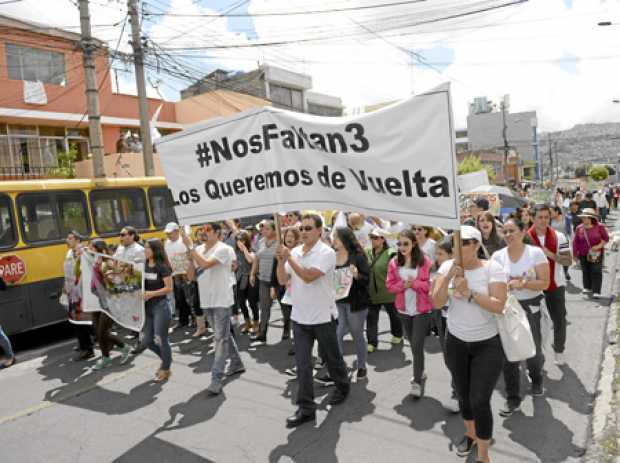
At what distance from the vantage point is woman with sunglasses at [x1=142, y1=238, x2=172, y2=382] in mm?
5723

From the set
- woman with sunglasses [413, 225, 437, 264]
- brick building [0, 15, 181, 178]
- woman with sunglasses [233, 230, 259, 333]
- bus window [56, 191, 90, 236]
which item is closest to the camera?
woman with sunglasses [413, 225, 437, 264]

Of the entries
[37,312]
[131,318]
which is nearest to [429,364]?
[131,318]

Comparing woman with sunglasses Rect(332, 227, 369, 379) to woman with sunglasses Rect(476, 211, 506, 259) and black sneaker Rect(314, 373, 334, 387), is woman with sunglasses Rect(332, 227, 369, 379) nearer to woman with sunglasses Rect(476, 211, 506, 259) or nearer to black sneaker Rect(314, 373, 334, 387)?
black sneaker Rect(314, 373, 334, 387)

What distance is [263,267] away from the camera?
7055mm

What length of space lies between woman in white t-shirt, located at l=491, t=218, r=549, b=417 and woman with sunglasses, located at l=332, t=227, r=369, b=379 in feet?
4.85

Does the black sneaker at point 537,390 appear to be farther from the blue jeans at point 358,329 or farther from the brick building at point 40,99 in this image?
the brick building at point 40,99

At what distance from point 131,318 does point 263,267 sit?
1936 millimetres

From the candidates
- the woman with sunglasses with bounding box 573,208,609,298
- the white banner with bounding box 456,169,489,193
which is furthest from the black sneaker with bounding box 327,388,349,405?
the white banner with bounding box 456,169,489,193

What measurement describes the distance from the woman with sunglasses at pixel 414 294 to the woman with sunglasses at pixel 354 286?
36cm

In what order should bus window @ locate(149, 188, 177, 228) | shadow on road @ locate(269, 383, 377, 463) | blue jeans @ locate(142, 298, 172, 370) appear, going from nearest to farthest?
shadow on road @ locate(269, 383, 377, 463) < blue jeans @ locate(142, 298, 172, 370) < bus window @ locate(149, 188, 177, 228)

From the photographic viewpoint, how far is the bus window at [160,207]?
10367 mm

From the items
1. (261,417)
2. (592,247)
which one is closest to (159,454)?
(261,417)

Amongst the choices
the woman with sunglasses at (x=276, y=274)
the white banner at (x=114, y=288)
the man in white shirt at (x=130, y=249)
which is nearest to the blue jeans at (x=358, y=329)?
the woman with sunglasses at (x=276, y=274)

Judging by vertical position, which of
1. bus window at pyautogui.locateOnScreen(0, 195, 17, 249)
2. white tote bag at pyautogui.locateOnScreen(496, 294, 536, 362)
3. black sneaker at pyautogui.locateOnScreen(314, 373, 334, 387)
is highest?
bus window at pyautogui.locateOnScreen(0, 195, 17, 249)
